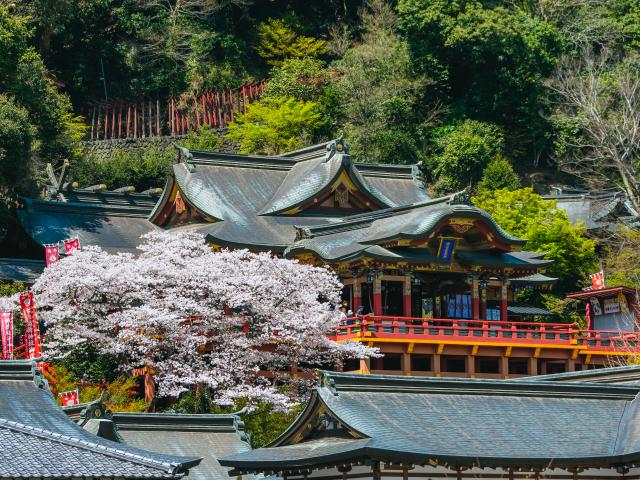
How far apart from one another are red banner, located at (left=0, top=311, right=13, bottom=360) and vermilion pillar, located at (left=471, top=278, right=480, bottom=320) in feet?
53.0

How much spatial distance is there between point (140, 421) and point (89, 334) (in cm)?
770

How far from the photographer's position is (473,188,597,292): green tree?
191ft

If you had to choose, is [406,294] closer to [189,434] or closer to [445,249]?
[445,249]

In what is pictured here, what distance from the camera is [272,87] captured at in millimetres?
70750

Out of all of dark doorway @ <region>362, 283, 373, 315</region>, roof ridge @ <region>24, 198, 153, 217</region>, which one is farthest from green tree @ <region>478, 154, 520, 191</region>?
dark doorway @ <region>362, 283, 373, 315</region>

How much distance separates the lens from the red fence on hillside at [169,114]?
72.2m

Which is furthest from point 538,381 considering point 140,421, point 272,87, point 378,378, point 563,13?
point 563,13

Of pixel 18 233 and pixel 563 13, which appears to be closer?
pixel 18 233

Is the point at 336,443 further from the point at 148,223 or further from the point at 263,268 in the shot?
the point at 148,223

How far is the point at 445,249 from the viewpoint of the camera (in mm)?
48594

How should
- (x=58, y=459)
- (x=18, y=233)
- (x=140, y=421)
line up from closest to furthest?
1. (x=58, y=459)
2. (x=140, y=421)
3. (x=18, y=233)

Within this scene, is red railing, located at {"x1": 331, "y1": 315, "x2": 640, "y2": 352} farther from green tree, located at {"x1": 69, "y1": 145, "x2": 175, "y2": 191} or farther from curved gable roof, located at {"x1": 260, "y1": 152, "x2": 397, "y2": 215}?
green tree, located at {"x1": 69, "y1": 145, "x2": 175, "y2": 191}

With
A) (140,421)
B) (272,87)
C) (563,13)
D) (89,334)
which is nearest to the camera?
(140,421)

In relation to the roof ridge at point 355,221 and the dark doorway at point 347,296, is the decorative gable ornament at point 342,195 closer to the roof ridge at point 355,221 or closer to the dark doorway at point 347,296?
the roof ridge at point 355,221
